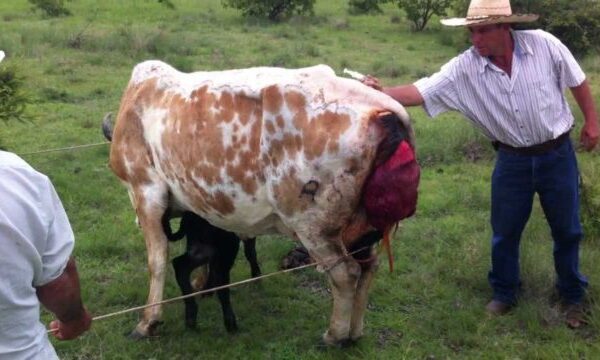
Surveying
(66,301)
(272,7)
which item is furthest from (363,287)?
(272,7)

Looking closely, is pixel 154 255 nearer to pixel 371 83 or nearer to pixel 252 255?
pixel 252 255

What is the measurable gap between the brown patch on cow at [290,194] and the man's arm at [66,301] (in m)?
1.68

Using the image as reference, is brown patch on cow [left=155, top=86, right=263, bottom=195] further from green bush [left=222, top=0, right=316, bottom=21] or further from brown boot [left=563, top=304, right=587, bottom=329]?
green bush [left=222, top=0, right=316, bottom=21]

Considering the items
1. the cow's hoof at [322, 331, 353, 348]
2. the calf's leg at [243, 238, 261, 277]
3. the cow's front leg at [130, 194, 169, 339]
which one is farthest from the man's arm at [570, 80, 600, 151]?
the cow's front leg at [130, 194, 169, 339]

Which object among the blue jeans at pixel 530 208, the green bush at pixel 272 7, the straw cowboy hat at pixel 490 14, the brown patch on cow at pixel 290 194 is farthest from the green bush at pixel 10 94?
the green bush at pixel 272 7

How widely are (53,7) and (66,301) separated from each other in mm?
17787

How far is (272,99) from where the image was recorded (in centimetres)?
406

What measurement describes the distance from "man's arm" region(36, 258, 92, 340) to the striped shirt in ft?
8.94

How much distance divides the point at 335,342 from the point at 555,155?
1.73m

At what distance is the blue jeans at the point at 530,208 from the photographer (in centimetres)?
441

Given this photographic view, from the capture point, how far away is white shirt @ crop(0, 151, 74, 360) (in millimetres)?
1990

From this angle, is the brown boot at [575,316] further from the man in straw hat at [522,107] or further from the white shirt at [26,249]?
the white shirt at [26,249]

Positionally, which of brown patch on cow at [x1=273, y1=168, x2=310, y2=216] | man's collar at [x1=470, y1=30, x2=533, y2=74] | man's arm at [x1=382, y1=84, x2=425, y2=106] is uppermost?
man's collar at [x1=470, y1=30, x2=533, y2=74]

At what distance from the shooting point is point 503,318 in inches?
189
